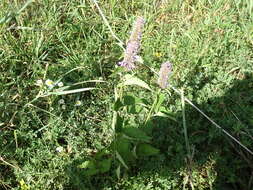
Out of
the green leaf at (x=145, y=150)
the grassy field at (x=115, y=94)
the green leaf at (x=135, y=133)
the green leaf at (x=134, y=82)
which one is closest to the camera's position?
the green leaf at (x=134, y=82)

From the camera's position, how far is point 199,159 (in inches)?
82.8

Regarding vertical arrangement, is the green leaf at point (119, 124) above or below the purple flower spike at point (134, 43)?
below

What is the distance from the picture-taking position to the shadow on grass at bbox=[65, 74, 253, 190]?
1.99 meters

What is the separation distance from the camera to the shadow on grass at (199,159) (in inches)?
78.5

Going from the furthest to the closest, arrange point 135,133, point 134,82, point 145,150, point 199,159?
point 199,159 → point 145,150 → point 135,133 → point 134,82

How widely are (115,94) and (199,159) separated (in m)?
0.65

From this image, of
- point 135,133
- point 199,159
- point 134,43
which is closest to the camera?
point 134,43

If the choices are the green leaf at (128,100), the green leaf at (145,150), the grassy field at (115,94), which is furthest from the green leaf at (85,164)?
the green leaf at (128,100)

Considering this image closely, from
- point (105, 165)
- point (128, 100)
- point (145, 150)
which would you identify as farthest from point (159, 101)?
point (105, 165)

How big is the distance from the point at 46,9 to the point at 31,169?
1.14 meters

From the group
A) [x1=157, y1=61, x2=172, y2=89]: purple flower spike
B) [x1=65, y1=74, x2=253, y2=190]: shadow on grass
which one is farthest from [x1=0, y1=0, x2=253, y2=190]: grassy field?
[x1=157, y1=61, x2=172, y2=89]: purple flower spike

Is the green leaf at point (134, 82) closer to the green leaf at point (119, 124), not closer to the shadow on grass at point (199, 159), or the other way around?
the green leaf at point (119, 124)

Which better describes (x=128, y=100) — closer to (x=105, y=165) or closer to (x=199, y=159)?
(x=105, y=165)

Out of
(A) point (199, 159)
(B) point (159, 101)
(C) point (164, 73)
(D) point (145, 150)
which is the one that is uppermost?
(C) point (164, 73)
